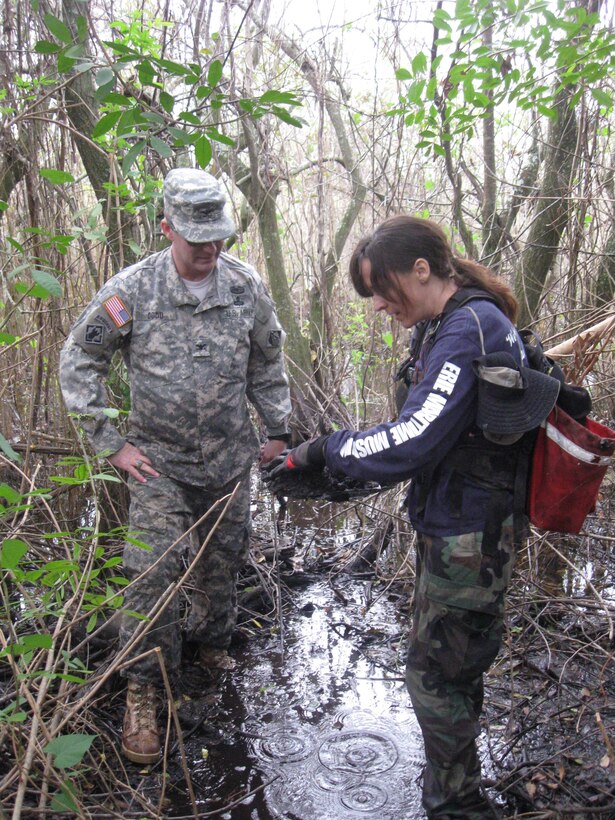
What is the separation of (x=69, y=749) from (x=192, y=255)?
6.73 ft

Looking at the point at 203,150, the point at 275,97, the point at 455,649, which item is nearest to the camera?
the point at 455,649

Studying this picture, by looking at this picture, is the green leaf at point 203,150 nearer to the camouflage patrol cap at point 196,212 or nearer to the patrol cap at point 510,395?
the camouflage patrol cap at point 196,212

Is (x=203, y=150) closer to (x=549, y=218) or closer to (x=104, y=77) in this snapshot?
(x=104, y=77)

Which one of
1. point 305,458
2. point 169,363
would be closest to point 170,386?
point 169,363

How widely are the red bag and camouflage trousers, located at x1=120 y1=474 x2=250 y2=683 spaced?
46.1 inches

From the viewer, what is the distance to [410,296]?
2.13 metres

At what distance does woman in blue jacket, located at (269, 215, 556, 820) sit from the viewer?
A: 1.94 metres

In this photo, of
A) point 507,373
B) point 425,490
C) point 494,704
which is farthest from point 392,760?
point 507,373

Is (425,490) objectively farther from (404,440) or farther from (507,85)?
(507,85)

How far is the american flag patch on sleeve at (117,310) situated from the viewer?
292 centimetres

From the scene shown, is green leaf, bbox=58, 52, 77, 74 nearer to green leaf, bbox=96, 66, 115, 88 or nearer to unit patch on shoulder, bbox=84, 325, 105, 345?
green leaf, bbox=96, 66, 115, 88

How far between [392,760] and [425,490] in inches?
53.4

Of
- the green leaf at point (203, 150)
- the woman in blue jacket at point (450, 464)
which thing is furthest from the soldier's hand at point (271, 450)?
the green leaf at point (203, 150)

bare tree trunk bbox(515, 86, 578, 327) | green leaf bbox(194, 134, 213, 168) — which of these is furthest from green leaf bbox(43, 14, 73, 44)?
bare tree trunk bbox(515, 86, 578, 327)
